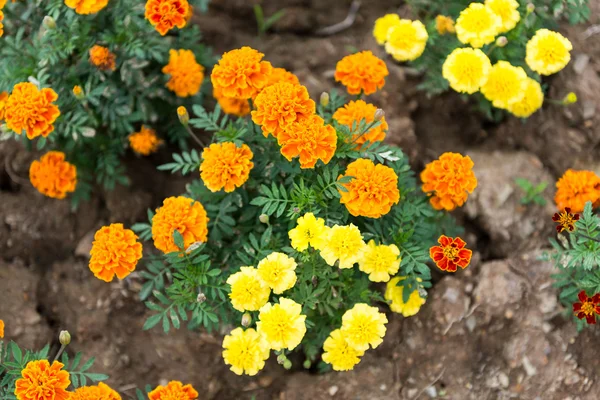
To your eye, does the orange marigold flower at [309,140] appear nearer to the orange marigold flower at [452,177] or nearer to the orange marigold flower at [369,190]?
the orange marigold flower at [369,190]

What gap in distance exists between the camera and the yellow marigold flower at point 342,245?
8.02ft

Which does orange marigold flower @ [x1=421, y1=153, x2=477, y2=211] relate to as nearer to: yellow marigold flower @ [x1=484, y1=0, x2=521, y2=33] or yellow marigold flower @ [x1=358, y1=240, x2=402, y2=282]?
yellow marigold flower @ [x1=358, y1=240, x2=402, y2=282]

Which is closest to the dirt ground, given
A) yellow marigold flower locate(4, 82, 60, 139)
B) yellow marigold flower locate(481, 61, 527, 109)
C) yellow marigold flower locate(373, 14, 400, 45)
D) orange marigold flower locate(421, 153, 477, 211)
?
yellow marigold flower locate(373, 14, 400, 45)

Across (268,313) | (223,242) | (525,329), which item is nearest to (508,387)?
(525,329)

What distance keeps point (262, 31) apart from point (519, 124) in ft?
5.70

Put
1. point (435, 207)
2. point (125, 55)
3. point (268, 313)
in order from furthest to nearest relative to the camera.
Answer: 1. point (125, 55)
2. point (435, 207)
3. point (268, 313)

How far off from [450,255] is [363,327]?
18.8 inches

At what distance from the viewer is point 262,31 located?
407 centimetres

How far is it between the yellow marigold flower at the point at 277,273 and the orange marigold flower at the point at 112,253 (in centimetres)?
57

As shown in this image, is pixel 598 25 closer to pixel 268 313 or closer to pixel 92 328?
pixel 268 313

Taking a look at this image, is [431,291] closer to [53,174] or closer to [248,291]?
[248,291]

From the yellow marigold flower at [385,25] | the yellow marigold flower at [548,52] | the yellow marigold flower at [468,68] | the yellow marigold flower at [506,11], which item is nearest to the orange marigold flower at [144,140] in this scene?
the yellow marigold flower at [385,25]

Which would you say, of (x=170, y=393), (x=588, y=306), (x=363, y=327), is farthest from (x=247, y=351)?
(x=588, y=306)

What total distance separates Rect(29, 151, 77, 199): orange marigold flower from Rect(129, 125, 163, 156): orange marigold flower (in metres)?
0.34
